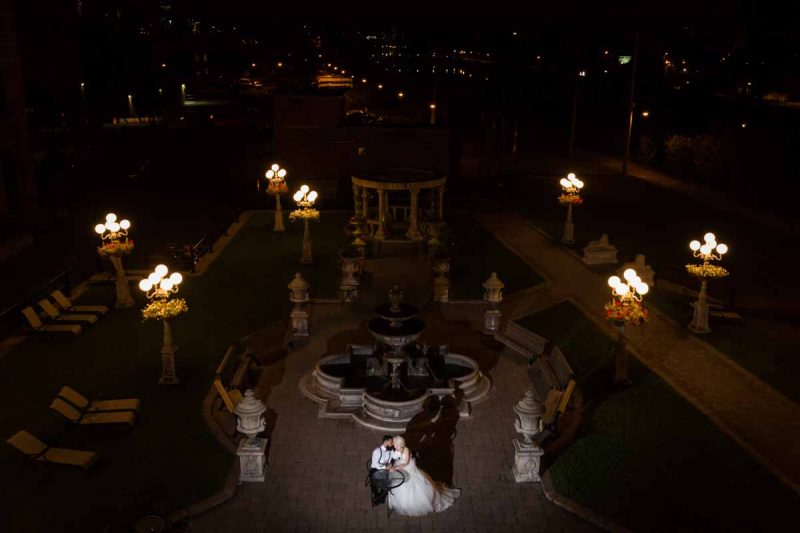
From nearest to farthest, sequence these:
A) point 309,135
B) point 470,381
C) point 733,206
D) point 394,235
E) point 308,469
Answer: point 308,469, point 470,381, point 394,235, point 733,206, point 309,135

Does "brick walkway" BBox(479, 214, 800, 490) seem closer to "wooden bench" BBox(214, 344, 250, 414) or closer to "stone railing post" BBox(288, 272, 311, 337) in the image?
"stone railing post" BBox(288, 272, 311, 337)

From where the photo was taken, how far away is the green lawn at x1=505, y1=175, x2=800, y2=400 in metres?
20.6

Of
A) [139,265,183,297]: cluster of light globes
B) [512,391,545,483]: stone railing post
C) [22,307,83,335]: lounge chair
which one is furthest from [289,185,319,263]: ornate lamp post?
[512,391,545,483]: stone railing post

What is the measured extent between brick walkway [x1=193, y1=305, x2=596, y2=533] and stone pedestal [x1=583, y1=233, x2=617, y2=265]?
1133cm

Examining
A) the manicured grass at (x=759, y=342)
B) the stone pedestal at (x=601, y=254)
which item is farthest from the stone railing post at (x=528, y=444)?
the stone pedestal at (x=601, y=254)

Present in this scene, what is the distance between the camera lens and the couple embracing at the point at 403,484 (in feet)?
41.3

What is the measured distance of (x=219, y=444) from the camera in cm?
1548

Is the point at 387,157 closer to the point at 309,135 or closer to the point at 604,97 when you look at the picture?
the point at 309,135

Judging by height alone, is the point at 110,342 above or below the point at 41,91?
below

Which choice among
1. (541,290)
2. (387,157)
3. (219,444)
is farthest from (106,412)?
(387,157)

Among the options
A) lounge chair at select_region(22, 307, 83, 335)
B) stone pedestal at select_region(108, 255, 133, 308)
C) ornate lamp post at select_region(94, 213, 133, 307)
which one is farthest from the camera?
stone pedestal at select_region(108, 255, 133, 308)

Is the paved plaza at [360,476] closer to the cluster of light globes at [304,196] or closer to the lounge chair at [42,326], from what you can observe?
the lounge chair at [42,326]

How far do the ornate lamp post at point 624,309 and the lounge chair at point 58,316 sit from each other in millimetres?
15165

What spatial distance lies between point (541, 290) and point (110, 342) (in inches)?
555
